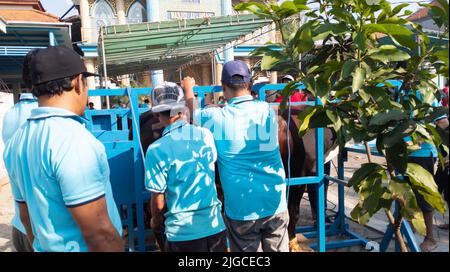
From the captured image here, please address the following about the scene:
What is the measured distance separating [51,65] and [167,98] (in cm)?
76

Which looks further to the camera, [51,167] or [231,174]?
[231,174]

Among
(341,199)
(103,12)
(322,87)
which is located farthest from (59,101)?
(103,12)

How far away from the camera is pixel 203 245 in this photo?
1.85m

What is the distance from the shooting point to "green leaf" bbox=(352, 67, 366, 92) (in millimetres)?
1245

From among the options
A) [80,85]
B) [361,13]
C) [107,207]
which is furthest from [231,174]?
[361,13]

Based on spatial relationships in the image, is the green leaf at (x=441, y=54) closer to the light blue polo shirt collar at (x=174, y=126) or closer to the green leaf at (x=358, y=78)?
the green leaf at (x=358, y=78)

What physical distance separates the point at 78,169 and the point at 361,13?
1155 millimetres

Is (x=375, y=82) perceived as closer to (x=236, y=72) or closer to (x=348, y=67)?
(x=348, y=67)

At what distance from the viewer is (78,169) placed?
119cm

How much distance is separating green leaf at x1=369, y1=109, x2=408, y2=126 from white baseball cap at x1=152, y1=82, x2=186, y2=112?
1066 mm

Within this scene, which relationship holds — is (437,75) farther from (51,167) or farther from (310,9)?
(51,167)

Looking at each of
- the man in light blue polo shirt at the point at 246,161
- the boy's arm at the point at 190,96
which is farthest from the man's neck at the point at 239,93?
the boy's arm at the point at 190,96

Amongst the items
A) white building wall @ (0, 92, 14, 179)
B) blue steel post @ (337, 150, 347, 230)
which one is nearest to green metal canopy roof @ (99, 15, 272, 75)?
white building wall @ (0, 92, 14, 179)

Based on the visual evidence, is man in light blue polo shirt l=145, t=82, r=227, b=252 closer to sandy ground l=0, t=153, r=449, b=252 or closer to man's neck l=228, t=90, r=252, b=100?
man's neck l=228, t=90, r=252, b=100
